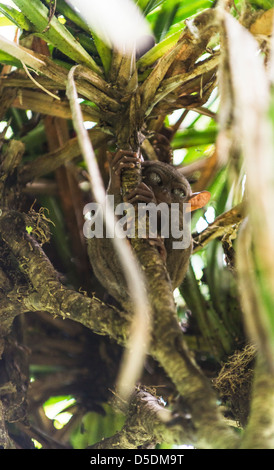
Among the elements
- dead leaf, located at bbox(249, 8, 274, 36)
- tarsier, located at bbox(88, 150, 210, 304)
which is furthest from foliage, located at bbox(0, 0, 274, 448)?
tarsier, located at bbox(88, 150, 210, 304)

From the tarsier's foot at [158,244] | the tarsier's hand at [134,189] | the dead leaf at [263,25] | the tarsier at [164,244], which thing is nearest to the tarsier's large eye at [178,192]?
the tarsier at [164,244]

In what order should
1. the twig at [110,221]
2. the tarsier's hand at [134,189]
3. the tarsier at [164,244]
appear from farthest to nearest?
1. the tarsier at [164,244]
2. the tarsier's hand at [134,189]
3. the twig at [110,221]

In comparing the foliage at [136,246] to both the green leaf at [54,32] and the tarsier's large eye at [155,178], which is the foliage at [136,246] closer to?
the green leaf at [54,32]

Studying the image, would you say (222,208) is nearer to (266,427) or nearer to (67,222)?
(67,222)

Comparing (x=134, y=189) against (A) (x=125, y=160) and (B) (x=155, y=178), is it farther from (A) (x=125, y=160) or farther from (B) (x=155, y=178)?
(B) (x=155, y=178)

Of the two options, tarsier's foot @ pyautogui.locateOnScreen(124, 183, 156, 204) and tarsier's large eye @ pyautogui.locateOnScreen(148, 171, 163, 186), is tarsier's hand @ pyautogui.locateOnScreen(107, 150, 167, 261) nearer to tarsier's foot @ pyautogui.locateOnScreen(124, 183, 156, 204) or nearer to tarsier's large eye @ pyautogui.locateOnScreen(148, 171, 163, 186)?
tarsier's foot @ pyautogui.locateOnScreen(124, 183, 156, 204)

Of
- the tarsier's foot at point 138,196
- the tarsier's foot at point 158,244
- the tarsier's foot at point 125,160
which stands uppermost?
the tarsier's foot at point 125,160

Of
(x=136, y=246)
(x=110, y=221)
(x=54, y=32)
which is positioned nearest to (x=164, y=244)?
(x=136, y=246)

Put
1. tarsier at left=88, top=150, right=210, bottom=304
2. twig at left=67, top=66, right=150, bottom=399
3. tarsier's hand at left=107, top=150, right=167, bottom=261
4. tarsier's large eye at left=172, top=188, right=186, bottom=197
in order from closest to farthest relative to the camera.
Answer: twig at left=67, top=66, right=150, bottom=399 < tarsier's hand at left=107, top=150, right=167, bottom=261 < tarsier at left=88, top=150, right=210, bottom=304 < tarsier's large eye at left=172, top=188, right=186, bottom=197
